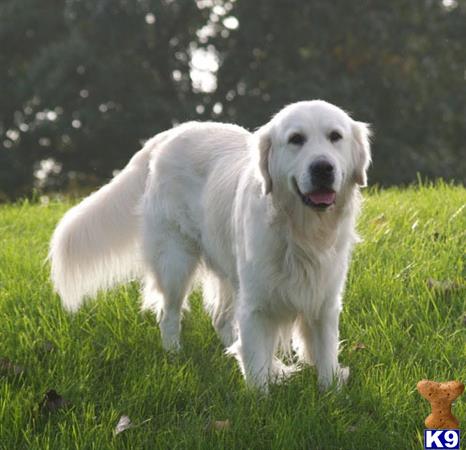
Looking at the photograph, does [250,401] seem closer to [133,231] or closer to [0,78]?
[133,231]

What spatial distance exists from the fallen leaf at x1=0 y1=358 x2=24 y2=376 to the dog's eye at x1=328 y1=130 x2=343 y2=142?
5.71ft

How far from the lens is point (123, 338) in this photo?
13.6 ft

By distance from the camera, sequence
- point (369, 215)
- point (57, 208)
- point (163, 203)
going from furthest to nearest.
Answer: point (57, 208) → point (369, 215) → point (163, 203)

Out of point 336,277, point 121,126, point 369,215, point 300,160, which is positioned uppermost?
point 300,160

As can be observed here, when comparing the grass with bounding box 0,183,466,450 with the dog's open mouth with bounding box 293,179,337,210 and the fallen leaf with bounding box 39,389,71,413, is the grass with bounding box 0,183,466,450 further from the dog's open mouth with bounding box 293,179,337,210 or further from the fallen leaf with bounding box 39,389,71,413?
the dog's open mouth with bounding box 293,179,337,210

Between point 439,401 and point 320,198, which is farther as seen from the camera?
point 320,198

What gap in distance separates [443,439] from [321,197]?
3.61 ft

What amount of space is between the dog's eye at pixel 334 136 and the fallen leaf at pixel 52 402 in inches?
63.1

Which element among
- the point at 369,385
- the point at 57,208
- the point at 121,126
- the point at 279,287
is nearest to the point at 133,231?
the point at 279,287

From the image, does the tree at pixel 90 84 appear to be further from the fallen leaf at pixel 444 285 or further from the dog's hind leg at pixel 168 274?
the fallen leaf at pixel 444 285

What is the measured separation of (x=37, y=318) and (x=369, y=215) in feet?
9.20

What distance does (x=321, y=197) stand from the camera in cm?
343

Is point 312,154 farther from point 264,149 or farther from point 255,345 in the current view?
point 255,345

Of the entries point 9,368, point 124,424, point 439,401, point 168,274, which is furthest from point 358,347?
point 9,368
